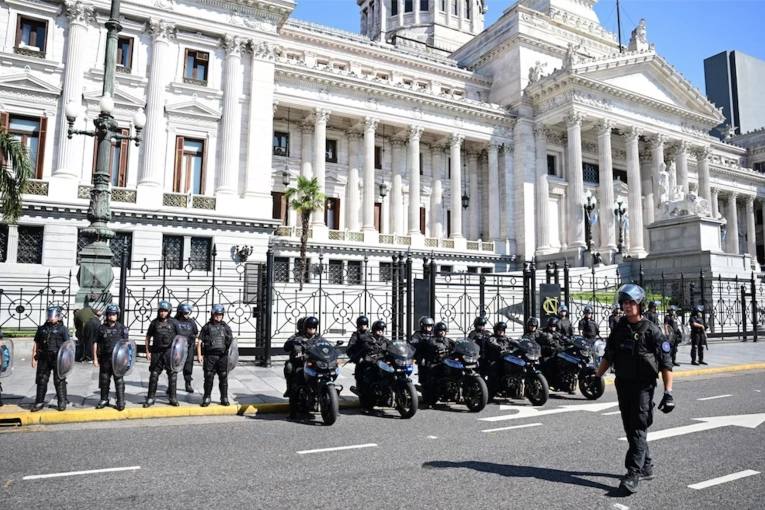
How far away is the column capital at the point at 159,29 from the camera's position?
28016 mm

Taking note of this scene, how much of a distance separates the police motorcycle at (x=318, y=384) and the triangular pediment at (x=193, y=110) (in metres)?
23.5

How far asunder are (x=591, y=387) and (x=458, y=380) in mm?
3018

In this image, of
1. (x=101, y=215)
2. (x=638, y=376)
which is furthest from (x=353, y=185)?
(x=638, y=376)

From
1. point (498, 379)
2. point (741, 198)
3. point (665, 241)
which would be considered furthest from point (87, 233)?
point (741, 198)

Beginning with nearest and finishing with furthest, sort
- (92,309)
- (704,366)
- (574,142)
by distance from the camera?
(92,309) → (704,366) → (574,142)

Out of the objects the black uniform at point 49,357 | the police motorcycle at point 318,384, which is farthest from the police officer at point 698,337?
the black uniform at point 49,357

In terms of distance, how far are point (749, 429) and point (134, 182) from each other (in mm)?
27484

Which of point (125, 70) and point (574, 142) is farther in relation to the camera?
point (574, 142)

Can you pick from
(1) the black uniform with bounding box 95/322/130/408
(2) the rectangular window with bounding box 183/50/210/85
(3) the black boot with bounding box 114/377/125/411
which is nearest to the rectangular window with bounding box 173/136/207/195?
(2) the rectangular window with bounding box 183/50/210/85

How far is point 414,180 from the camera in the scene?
3972 cm

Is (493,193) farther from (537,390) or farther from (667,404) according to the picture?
(667,404)

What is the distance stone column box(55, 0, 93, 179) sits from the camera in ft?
85.0

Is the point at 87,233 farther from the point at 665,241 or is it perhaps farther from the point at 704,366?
the point at 665,241

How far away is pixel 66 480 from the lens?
207 inches
